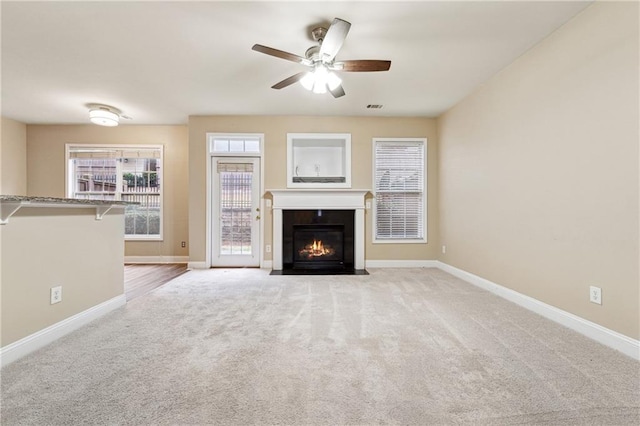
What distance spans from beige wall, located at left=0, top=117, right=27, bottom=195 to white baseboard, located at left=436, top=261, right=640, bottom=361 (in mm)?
8082

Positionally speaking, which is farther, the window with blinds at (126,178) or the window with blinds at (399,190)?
the window with blinds at (126,178)

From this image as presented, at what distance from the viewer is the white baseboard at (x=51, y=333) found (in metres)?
1.73

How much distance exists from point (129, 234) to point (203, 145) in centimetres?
244

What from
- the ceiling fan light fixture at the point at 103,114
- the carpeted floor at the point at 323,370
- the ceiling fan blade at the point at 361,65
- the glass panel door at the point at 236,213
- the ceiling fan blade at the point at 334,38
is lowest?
the carpeted floor at the point at 323,370

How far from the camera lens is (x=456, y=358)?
1.78 meters

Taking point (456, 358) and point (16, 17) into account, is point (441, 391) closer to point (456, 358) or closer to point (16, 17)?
point (456, 358)

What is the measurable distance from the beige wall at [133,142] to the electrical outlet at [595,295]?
5736mm

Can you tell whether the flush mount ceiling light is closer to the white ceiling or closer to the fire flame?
the white ceiling

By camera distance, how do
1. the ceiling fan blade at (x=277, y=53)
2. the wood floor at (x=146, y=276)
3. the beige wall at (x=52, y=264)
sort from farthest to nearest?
the wood floor at (x=146, y=276), the ceiling fan blade at (x=277, y=53), the beige wall at (x=52, y=264)

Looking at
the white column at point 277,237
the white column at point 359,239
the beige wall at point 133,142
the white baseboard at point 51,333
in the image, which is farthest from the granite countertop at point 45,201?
the white column at point 359,239

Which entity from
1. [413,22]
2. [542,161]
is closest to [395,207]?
[542,161]

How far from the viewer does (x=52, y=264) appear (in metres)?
2.07

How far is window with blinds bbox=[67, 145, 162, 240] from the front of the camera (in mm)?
5234

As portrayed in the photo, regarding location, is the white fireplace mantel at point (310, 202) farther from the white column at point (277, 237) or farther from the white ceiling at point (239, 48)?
the white ceiling at point (239, 48)
